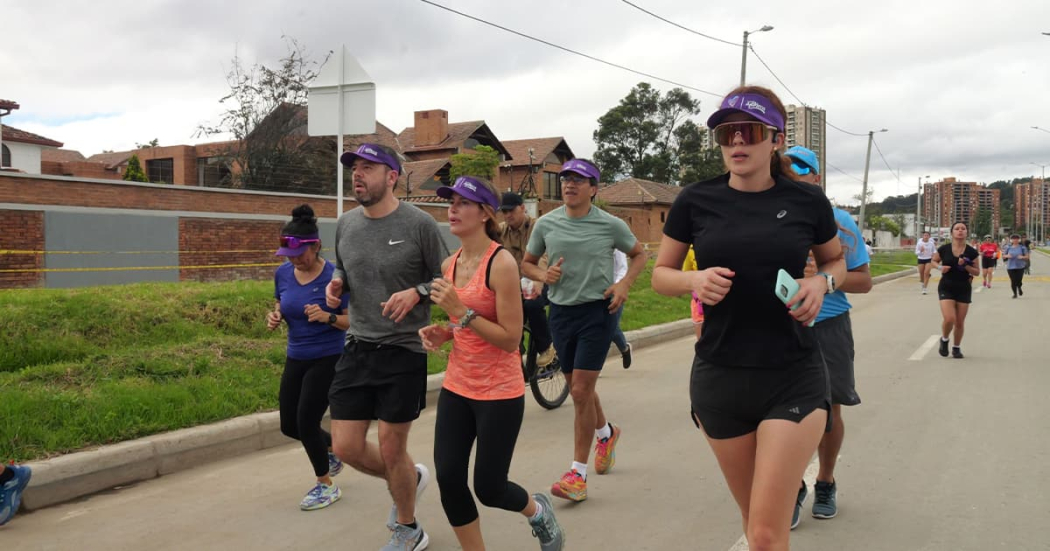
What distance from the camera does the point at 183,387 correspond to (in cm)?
695

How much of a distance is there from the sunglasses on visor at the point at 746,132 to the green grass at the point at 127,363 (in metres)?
4.78

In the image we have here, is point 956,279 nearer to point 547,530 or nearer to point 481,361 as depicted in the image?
point 547,530

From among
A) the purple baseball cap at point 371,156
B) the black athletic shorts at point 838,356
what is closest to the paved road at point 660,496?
the black athletic shorts at point 838,356

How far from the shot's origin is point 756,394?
2.85 meters

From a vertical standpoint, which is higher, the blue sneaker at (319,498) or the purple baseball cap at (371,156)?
the purple baseball cap at (371,156)

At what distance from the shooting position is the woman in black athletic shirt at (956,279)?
35.1 feet

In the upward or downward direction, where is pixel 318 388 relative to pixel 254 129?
downward

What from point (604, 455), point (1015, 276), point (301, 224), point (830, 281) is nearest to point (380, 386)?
point (301, 224)

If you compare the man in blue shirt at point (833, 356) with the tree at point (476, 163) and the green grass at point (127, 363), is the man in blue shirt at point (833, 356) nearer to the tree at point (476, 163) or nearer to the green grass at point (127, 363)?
the green grass at point (127, 363)

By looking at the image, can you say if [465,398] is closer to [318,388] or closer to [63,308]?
[318,388]

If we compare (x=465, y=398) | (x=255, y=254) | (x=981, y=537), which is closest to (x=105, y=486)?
(x=465, y=398)

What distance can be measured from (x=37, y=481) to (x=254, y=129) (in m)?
34.6

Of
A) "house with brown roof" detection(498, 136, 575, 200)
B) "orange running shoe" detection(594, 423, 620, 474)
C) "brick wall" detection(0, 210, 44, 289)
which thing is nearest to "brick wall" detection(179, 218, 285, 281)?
"brick wall" detection(0, 210, 44, 289)

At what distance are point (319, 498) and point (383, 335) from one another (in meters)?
1.49
